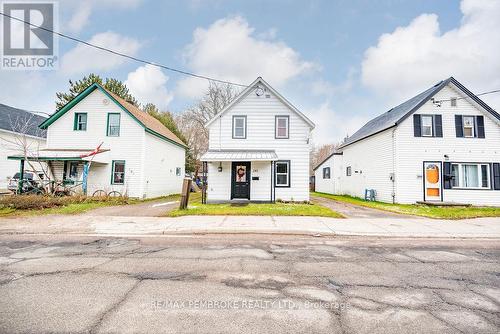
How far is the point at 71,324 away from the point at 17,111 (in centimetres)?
3364

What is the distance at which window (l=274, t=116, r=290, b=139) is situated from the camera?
52.5ft

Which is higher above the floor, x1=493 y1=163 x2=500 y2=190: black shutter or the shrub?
x1=493 y1=163 x2=500 y2=190: black shutter

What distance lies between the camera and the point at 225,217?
10180 mm

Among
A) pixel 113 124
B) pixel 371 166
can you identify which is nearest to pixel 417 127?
pixel 371 166

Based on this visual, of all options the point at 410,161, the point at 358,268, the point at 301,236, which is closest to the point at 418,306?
the point at 358,268

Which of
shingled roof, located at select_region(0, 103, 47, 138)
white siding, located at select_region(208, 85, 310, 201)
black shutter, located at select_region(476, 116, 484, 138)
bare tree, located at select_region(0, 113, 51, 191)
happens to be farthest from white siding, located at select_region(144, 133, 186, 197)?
black shutter, located at select_region(476, 116, 484, 138)

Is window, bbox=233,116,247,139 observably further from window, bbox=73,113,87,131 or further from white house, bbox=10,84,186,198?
window, bbox=73,113,87,131

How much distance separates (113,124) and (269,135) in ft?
38.1

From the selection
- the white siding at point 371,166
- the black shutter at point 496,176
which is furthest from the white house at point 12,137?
the black shutter at point 496,176

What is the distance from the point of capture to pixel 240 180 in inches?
616

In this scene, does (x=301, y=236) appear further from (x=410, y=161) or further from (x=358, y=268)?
(x=410, y=161)

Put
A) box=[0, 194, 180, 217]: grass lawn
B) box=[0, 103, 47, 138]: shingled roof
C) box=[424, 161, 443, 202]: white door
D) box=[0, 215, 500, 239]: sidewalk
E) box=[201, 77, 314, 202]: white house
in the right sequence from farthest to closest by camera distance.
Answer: box=[0, 103, 47, 138]: shingled roof
box=[424, 161, 443, 202]: white door
box=[201, 77, 314, 202]: white house
box=[0, 194, 180, 217]: grass lawn
box=[0, 215, 500, 239]: sidewalk

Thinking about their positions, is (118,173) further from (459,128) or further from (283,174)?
(459,128)

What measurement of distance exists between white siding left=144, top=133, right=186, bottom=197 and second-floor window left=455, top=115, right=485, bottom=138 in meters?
22.1
